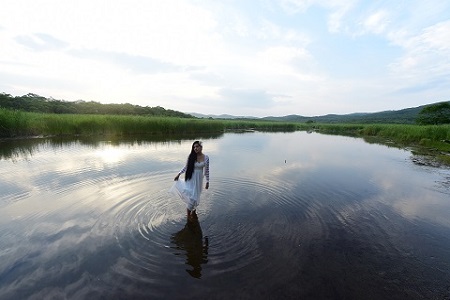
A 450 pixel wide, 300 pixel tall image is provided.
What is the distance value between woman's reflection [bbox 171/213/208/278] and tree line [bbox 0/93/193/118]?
48.0 m

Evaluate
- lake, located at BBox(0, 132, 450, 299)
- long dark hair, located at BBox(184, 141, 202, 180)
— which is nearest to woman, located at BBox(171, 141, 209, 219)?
long dark hair, located at BBox(184, 141, 202, 180)

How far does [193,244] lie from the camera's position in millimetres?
5363

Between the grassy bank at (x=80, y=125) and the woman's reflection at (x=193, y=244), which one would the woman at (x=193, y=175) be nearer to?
the woman's reflection at (x=193, y=244)

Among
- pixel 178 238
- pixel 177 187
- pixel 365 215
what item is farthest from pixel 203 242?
pixel 365 215

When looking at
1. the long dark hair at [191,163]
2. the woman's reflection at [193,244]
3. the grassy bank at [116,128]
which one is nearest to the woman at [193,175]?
the long dark hair at [191,163]

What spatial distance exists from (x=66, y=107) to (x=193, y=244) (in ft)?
194

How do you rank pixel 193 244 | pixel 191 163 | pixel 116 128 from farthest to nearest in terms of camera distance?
pixel 116 128 → pixel 191 163 → pixel 193 244

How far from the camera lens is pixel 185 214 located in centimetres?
674

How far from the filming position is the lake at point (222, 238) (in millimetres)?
4125

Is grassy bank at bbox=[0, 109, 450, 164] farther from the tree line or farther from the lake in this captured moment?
the tree line

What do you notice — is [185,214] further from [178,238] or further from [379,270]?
[379,270]

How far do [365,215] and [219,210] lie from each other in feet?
14.1

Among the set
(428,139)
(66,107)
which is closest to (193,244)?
(428,139)

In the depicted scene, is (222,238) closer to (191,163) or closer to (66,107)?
(191,163)
